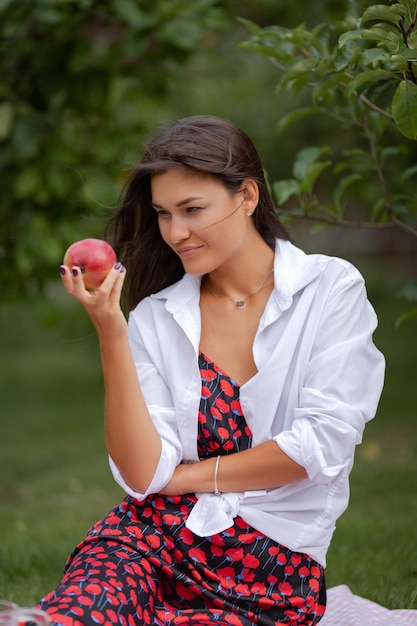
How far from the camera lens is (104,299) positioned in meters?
2.44

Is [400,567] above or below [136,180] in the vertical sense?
below

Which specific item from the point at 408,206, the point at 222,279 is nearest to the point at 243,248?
the point at 222,279

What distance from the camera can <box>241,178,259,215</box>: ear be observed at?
9.17ft

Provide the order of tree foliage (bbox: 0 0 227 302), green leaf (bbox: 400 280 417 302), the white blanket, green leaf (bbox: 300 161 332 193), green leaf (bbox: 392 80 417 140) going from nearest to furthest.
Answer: green leaf (bbox: 392 80 417 140), the white blanket, green leaf (bbox: 300 161 332 193), green leaf (bbox: 400 280 417 302), tree foliage (bbox: 0 0 227 302)

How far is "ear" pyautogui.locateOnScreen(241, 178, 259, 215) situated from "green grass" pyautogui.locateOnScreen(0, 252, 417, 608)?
2.99 feet

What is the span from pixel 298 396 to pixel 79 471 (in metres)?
5.05

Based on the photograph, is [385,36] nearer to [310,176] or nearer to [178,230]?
[178,230]

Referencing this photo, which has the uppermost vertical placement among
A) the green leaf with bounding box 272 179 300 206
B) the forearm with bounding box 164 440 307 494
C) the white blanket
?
the green leaf with bounding box 272 179 300 206

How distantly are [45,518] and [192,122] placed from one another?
3.74 metres

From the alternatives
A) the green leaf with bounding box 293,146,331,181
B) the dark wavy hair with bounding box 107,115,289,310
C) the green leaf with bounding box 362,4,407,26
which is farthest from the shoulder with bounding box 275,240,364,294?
the green leaf with bounding box 293,146,331,181

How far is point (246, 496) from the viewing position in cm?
266

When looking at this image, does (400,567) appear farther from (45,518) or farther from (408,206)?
(45,518)

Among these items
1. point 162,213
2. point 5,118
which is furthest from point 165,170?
point 5,118

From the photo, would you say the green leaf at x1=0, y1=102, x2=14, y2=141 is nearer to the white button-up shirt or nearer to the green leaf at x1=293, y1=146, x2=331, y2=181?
the green leaf at x1=293, y1=146, x2=331, y2=181
